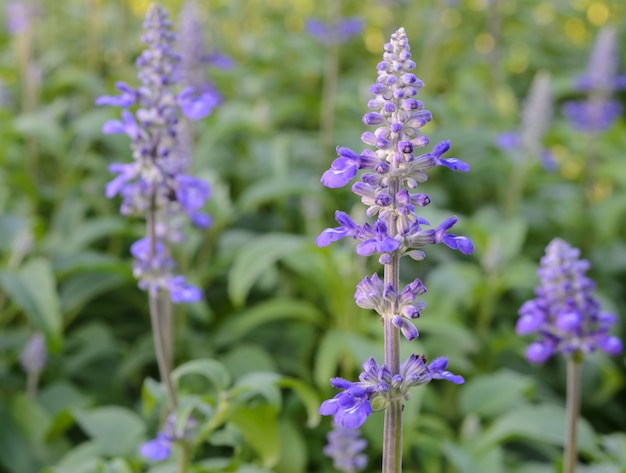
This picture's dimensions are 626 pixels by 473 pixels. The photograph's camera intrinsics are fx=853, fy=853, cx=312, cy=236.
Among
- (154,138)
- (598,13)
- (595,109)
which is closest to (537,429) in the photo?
(154,138)

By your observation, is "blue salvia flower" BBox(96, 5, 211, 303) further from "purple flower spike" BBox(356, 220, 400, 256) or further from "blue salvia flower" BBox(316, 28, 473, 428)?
"purple flower spike" BBox(356, 220, 400, 256)

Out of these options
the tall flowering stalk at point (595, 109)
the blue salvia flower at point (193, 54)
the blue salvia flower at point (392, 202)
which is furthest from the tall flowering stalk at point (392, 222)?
the tall flowering stalk at point (595, 109)

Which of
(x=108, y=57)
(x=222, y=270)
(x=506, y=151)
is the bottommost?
(x=222, y=270)

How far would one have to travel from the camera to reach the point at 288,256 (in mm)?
5305

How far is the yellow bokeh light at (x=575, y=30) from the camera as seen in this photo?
34.9 ft

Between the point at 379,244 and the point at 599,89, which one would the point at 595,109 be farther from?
the point at 379,244

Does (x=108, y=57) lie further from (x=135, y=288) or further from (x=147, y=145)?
(x=147, y=145)

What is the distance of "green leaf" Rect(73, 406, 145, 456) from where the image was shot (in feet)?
13.2

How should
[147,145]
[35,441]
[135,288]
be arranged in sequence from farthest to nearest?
[135,288] → [35,441] → [147,145]

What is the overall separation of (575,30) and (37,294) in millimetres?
8480

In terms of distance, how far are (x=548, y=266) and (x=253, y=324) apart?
2.33 m

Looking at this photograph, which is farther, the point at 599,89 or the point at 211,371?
the point at 599,89

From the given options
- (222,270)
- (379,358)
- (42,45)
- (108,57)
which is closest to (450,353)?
(379,358)

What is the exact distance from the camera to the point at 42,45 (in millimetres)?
8422
